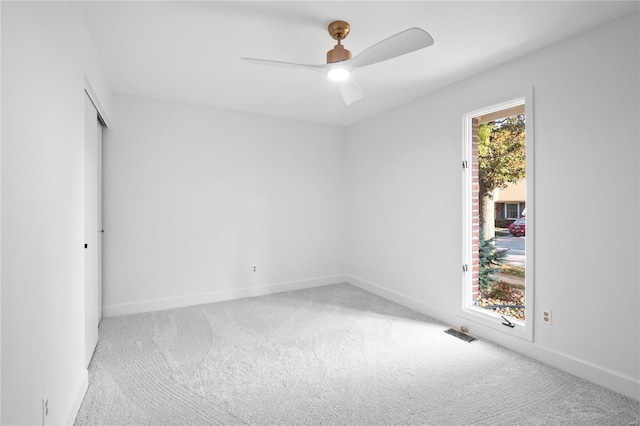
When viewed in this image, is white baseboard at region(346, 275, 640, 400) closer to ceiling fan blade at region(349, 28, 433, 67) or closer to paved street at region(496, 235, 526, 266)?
paved street at region(496, 235, 526, 266)

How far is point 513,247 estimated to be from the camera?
3000mm

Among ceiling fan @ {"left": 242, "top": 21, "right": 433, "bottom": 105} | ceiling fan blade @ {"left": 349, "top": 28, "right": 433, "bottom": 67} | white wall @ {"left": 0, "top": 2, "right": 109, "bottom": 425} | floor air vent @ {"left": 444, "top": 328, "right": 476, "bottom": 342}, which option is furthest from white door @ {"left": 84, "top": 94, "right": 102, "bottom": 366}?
floor air vent @ {"left": 444, "top": 328, "right": 476, "bottom": 342}

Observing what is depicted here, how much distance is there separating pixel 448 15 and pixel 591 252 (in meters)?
1.86

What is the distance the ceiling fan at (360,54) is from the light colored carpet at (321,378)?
6.79 ft

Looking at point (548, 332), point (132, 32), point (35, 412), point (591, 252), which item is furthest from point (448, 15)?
point (35, 412)

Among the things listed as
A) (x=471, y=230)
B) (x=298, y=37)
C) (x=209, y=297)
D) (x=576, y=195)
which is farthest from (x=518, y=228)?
(x=209, y=297)

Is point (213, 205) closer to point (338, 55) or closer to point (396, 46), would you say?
point (338, 55)

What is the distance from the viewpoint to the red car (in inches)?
113

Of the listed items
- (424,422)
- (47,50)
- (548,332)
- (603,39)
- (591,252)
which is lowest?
(424,422)

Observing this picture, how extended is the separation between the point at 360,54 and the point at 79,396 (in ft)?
8.61

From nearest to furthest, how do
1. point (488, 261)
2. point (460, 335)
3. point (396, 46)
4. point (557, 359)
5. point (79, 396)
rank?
point (396, 46) < point (79, 396) < point (557, 359) < point (460, 335) < point (488, 261)

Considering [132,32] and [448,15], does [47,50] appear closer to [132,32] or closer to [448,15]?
[132,32]

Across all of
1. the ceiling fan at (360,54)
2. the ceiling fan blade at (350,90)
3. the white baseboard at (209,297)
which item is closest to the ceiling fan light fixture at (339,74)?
the ceiling fan at (360,54)

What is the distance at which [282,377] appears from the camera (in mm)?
2389
